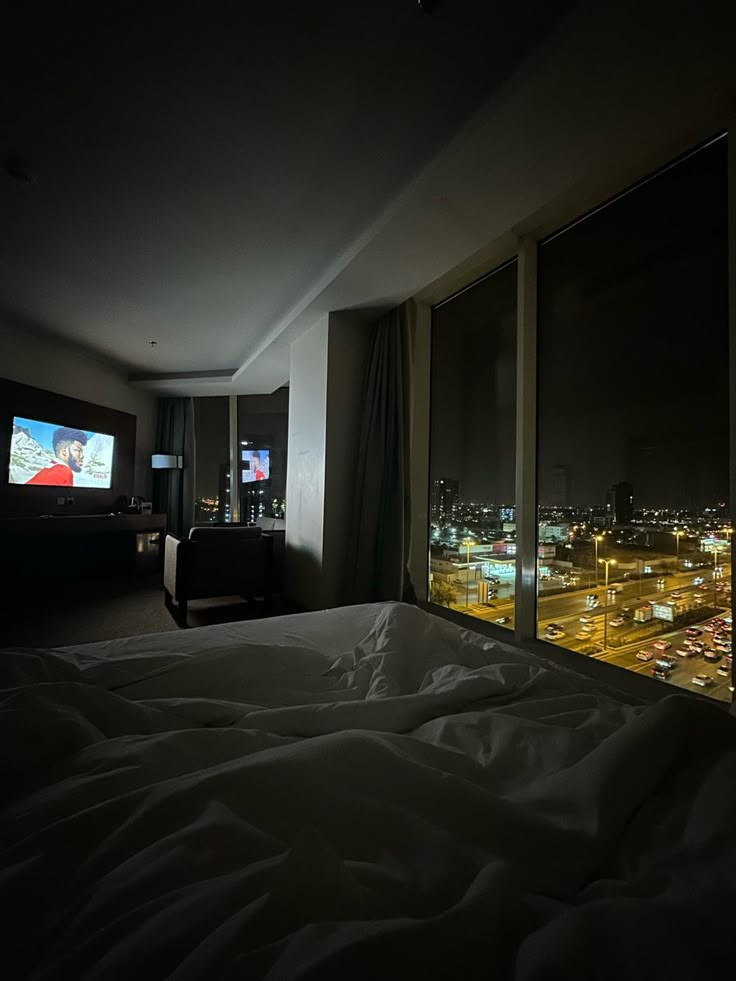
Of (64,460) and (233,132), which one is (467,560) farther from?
(64,460)

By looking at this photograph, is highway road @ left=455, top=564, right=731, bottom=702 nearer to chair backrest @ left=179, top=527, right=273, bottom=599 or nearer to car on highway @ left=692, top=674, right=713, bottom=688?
car on highway @ left=692, top=674, right=713, bottom=688

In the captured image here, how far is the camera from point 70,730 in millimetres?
725

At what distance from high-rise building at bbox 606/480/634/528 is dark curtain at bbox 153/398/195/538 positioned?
17.6ft

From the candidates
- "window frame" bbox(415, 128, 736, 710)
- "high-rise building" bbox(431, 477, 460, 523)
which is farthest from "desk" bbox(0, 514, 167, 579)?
"window frame" bbox(415, 128, 736, 710)

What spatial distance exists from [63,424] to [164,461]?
1368mm

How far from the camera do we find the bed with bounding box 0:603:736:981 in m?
0.39

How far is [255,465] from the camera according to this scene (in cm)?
580

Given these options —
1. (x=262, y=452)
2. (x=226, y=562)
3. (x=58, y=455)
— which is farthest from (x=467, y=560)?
(x=58, y=455)

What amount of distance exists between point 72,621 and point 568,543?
3.43 meters

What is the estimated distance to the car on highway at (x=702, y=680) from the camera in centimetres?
179

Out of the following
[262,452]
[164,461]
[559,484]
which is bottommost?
[559,484]

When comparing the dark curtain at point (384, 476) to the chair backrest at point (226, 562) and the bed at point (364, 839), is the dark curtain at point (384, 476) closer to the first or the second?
the chair backrest at point (226, 562)

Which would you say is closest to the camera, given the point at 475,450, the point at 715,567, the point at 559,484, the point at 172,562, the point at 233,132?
the point at 715,567

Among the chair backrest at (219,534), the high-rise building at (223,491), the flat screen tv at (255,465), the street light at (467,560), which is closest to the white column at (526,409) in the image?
the street light at (467,560)
